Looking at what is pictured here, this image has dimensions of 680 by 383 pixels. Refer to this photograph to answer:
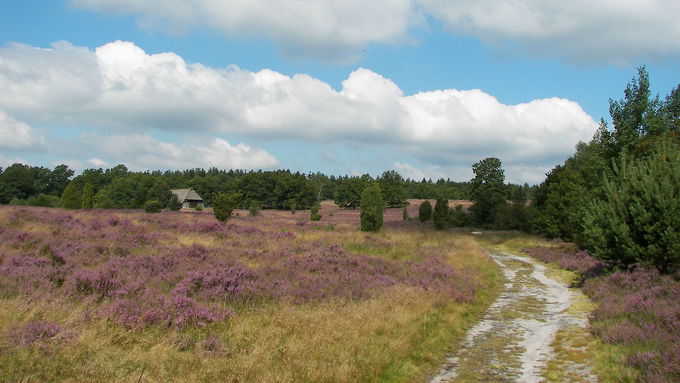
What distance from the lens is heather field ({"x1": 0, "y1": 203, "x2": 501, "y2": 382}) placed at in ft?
21.1

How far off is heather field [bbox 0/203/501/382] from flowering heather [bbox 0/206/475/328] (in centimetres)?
5

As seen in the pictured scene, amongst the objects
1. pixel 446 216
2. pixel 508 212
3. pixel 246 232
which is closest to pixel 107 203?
pixel 246 232

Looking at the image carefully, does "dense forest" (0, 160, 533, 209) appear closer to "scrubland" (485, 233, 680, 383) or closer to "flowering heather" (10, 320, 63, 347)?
"scrubland" (485, 233, 680, 383)

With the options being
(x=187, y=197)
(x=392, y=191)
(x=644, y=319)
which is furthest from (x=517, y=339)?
(x=392, y=191)

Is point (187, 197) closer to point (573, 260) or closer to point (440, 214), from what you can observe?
point (440, 214)

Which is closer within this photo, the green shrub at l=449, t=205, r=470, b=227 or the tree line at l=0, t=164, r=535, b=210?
the green shrub at l=449, t=205, r=470, b=227

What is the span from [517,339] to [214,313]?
22.9 feet

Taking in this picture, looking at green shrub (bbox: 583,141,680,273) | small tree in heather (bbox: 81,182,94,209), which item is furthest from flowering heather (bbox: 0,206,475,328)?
small tree in heather (bbox: 81,182,94,209)

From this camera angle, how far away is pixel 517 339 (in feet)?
32.4

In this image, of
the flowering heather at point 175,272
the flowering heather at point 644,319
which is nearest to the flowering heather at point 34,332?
the flowering heather at point 175,272

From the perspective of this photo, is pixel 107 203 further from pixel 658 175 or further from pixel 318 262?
pixel 658 175

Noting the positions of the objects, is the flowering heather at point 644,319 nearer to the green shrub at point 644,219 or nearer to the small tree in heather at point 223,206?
the green shrub at point 644,219

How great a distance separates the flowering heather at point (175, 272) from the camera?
9312 mm

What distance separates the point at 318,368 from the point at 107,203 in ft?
196
